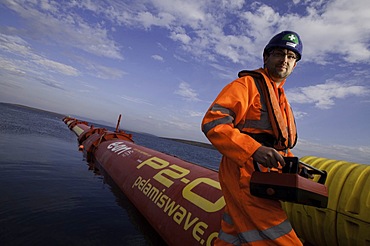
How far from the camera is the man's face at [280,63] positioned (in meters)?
2.42

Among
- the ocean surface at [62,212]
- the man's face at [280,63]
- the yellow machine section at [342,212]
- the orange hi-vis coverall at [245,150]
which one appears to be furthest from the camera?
the ocean surface at [62,212]

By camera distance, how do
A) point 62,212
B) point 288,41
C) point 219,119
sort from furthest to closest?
1. point 62,212
2. point 288,41
3. point 219,119

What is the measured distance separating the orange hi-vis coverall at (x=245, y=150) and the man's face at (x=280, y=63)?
0.73ft

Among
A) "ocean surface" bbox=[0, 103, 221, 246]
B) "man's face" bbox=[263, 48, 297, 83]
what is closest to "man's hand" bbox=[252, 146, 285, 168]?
"man's face" bbox=[263, 48, 297, 83]

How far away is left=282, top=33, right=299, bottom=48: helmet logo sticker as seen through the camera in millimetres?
2373

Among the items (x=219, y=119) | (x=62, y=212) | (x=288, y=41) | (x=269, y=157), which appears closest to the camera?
(x=269, y=157)

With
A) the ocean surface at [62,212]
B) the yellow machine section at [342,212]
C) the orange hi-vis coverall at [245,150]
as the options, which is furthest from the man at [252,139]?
the ocean surface at [62,212]

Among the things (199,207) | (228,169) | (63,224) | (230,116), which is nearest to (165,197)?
(199,207)

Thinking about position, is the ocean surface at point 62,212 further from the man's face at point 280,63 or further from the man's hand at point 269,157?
the man's face at point 280,63

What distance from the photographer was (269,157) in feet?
5.66

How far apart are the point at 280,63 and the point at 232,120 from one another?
3.19 ft

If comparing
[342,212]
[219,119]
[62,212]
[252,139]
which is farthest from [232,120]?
[62,212]

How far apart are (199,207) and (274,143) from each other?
223 cm

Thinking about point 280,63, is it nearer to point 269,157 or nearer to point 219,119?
point 219,119
